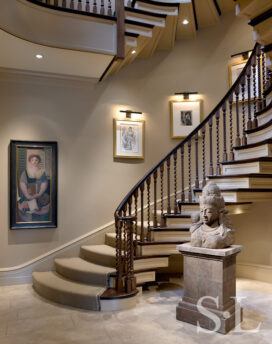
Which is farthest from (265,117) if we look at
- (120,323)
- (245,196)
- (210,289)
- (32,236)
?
(32,236)

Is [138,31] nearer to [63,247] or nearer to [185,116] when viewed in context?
[185,116]

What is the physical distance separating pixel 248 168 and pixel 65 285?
2.86m

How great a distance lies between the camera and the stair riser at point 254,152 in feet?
13.1

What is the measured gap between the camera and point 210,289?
10.6 ft

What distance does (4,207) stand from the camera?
4941 mm

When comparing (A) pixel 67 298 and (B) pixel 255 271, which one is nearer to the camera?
(A) pixel 67 298

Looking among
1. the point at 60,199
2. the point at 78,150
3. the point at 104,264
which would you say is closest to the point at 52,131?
the point at 78,150

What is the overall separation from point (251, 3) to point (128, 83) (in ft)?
13.1

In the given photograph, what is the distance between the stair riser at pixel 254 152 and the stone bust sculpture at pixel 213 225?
1.15m

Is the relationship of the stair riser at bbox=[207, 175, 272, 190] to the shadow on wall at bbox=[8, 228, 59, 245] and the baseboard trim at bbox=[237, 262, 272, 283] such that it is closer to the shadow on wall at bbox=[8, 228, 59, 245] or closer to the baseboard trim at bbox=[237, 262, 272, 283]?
the baseboard trim at bbox=[237, 262, 272, 283]

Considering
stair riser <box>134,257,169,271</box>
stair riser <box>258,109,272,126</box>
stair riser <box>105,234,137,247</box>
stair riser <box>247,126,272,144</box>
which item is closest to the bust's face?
stair riser <box>134,257,169,271</box>

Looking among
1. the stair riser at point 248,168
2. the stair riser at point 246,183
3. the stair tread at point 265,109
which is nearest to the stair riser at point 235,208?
the stair riser at point 246,183

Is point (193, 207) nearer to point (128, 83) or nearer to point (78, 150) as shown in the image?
point (78, 150)

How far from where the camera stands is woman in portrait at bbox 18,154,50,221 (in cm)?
503
